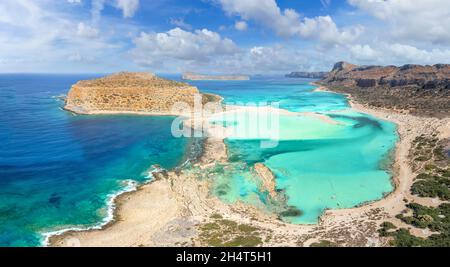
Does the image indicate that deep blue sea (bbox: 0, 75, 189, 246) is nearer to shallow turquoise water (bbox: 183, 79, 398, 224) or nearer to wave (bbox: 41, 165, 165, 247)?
wave (bbox: 41, 165, 165, 247)

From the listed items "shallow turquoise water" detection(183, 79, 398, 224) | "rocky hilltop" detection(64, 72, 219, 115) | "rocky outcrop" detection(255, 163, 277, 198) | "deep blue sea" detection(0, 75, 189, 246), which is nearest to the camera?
"deep blue sea" detection(0, 75, 189, 246)

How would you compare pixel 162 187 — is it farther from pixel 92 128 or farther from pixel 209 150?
pixel 92 128

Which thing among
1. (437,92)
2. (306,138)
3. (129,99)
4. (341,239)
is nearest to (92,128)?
(129,99)

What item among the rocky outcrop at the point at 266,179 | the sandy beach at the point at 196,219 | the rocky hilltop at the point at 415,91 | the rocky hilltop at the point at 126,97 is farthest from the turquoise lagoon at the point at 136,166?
the rocky hilltop at the point at 415,91

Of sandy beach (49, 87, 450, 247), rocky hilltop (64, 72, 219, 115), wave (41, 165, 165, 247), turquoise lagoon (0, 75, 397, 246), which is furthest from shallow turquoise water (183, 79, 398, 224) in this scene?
rocky hilltop (64, 72, 219, 115)

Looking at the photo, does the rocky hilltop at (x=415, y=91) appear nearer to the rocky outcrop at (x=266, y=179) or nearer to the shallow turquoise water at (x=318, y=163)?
the shallow turquoise water at (x=318, y=163)

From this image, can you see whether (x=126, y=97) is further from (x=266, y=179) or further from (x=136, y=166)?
(x=266, y=179)

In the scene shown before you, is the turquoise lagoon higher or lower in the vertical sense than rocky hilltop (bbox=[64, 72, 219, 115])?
lower
